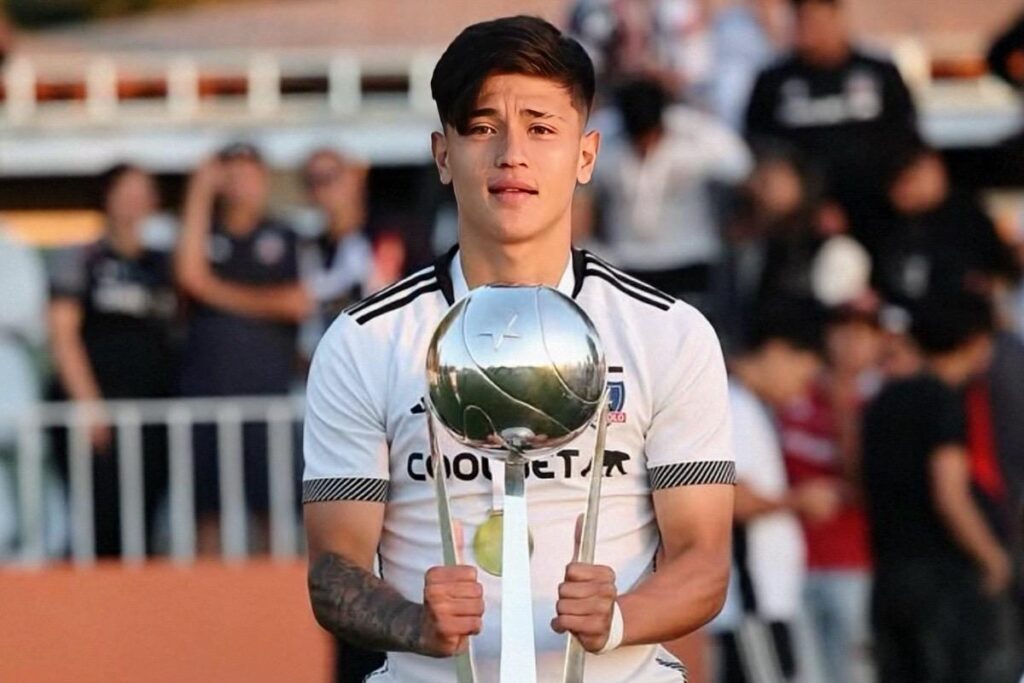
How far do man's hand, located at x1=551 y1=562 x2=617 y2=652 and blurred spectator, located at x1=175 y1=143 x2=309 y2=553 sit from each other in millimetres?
6739

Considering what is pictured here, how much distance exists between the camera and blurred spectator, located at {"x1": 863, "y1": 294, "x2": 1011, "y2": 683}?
10352 millimetres

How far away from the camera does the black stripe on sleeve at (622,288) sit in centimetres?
527

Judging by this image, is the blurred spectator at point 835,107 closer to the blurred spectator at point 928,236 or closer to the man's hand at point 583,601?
the blurred spectator at point 928,236

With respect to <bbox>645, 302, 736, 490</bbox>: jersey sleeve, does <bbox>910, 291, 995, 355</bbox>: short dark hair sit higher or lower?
higher

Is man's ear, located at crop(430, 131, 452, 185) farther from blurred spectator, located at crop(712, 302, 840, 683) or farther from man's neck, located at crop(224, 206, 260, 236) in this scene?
man's neck, located at crop(224, 206, 260, 236)

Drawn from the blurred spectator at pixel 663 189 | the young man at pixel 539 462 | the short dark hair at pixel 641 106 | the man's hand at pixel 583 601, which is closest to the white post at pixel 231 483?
the blurred spectator at pixel 663 189

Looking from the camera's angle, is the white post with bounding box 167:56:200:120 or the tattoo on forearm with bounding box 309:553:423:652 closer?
the tattoo on forearm with bounding box 309:553:423:652

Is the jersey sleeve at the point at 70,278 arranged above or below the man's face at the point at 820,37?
below

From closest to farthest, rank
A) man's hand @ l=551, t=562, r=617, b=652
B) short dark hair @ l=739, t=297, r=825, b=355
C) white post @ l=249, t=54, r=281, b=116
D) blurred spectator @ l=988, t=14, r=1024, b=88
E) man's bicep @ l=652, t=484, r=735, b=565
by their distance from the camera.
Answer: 1. man's hand @ l=551, t=562, r=617, b=652
2. man's bicep @ l=652, t=484, r=735, b=565
3. short dark hair @ l=739, t=297, r=825, b=355
4. blurred spectator @ l=988, t=14, r=1024, b=88
5. white post @ l=249, t=54, r=281, b=116

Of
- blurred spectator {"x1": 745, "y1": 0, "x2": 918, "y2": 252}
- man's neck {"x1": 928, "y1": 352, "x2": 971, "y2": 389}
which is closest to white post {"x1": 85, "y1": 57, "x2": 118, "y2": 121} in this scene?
blurred spectator {"x1": 745, "y1": 0, "x2": 918, "y2": 252}

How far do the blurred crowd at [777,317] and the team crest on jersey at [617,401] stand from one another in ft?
16.9

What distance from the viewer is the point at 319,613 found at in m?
5.14

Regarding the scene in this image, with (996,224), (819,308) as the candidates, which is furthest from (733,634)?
(996,224)

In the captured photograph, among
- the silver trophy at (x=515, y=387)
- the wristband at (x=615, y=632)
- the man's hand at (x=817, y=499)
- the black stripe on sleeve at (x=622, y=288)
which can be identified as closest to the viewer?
the silver trophy at (x=515, y=387)
